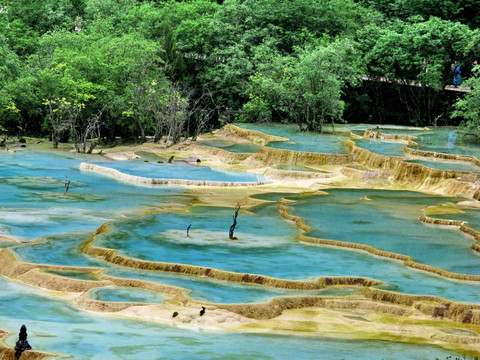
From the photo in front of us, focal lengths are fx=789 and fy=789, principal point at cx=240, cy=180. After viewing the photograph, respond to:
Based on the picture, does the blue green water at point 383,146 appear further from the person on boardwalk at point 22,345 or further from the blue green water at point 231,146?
the person on boardwalk at point 22,345

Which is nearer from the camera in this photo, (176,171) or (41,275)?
(41,275)

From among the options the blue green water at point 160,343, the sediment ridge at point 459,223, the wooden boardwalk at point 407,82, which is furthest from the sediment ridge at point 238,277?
the wooden boardwalk at point 407,82

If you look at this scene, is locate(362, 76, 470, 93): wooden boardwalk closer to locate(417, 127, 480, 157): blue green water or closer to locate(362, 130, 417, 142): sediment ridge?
locate(417, 127, 480, 157): blue green water

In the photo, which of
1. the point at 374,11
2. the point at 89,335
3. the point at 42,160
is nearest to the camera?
the point at 89,335

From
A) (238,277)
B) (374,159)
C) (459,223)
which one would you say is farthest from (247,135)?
(238,277)

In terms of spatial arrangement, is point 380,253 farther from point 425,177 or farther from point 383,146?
point 383,146

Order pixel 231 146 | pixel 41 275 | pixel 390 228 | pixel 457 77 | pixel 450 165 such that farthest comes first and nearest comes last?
pixel 457 77 → pixel 231 146 → pixel 450 165 → pixel 390 228 → pixel 41 275

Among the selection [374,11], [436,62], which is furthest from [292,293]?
[374,11]

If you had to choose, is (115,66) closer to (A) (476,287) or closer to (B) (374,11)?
(B) (374,11)
